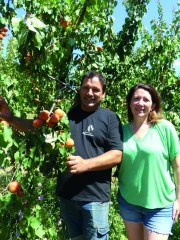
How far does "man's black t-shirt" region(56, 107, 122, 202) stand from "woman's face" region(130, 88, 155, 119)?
0.13m

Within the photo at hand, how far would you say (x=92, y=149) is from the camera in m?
1.85

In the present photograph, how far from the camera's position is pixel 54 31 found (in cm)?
192

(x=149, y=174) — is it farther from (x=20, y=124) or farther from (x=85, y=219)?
(x=20, y=124)

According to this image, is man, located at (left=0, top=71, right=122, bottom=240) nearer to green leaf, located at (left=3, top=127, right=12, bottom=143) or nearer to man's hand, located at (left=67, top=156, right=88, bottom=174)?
man's hand, located at (left=67, top=156, right=88, bottom=174)

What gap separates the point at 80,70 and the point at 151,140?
1.11 metres

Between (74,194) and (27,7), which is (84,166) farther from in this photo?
(27,7)

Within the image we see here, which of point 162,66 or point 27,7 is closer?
point 27,7

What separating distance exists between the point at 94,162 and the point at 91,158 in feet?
0.13

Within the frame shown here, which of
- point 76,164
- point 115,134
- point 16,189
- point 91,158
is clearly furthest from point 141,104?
point 16,189

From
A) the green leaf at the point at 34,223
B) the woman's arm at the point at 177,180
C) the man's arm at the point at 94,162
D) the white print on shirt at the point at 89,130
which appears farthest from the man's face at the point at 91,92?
the green leaf at the point at 34,223

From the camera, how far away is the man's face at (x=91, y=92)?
6.26 feet

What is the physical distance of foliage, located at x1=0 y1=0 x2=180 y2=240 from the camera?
5.04ft

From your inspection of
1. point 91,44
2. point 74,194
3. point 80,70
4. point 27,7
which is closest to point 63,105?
point 74,194

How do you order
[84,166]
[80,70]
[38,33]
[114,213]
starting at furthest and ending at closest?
[114,213], [80,70], [84,166], [38,33]
